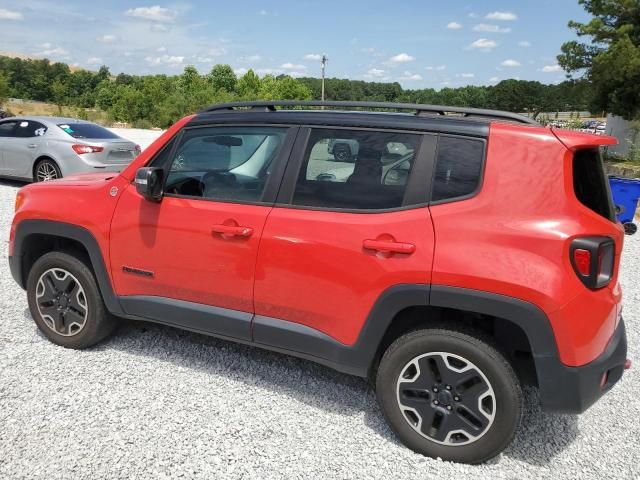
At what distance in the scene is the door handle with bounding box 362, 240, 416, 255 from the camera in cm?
249

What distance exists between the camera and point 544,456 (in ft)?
8.88

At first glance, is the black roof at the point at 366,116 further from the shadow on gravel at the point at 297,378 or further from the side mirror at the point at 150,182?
the shadow on gravel at the point at 297,378

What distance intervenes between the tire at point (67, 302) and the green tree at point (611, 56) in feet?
69.7

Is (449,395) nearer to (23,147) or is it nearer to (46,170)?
(46,170)

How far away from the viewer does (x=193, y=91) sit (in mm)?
69688

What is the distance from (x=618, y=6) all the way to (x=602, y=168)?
904 inches

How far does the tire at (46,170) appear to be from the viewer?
31.6ft

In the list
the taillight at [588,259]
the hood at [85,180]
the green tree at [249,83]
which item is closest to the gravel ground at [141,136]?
the hood at [85,180]

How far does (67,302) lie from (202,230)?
135 centimetres

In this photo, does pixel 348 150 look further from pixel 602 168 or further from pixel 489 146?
pixel 602 168

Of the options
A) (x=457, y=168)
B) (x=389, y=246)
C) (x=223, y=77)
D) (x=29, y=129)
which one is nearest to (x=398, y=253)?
(x=389, y=246)

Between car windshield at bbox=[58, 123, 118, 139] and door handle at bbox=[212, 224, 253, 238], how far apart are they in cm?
817

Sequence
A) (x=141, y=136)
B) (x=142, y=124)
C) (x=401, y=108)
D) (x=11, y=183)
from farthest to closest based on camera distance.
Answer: (x=142, y=124), (x=141, y=136), (x=11, y=183), (x=401, y=108)

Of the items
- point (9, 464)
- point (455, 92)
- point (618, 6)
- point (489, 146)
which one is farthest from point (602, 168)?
point (455, 92)
